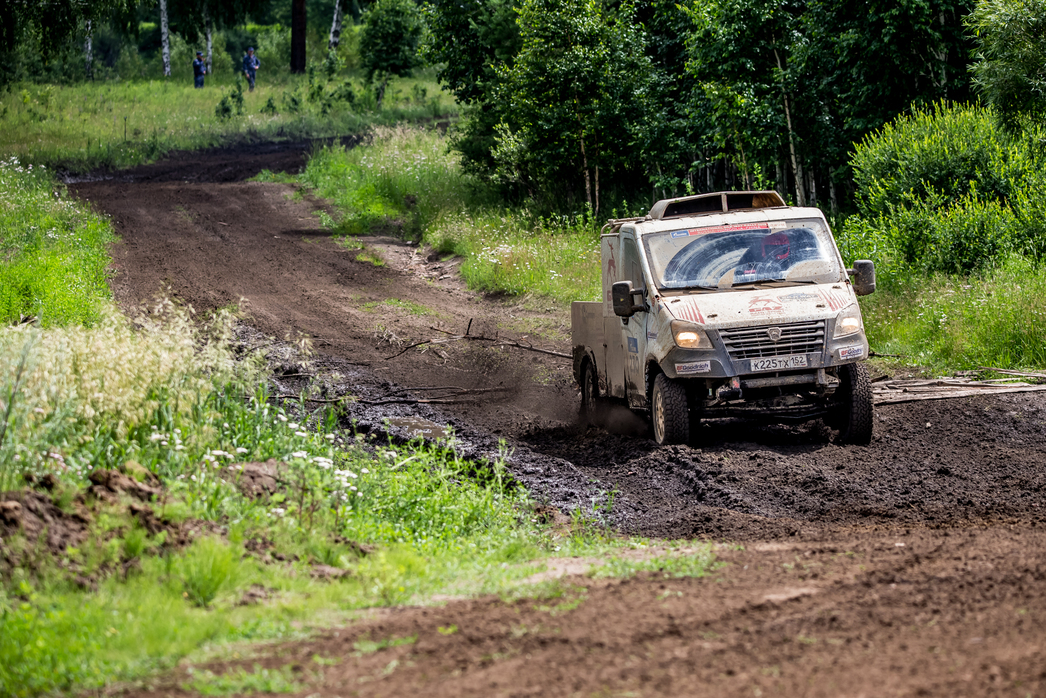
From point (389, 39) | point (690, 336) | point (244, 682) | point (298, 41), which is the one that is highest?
point (298, 41)

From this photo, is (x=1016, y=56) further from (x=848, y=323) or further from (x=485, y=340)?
(x=485, y=340)

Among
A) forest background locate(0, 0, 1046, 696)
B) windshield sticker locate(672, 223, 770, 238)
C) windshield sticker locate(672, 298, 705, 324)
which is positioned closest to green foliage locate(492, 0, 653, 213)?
forest background locate(0, 0, 1046, 696)

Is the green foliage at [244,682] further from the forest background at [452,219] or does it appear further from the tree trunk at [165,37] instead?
the tree trunk at [165,37]

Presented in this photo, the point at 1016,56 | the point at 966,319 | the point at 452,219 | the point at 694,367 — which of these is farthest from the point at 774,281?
the point at 452,219

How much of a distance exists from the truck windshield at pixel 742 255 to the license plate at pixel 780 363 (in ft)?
3.24

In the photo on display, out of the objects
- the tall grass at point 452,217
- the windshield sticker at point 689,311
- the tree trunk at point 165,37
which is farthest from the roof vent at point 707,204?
the tree trunk at point 165,37

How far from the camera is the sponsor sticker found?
9570 millimetres

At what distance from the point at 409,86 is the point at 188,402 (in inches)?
1711

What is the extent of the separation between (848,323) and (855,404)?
76 centimetres

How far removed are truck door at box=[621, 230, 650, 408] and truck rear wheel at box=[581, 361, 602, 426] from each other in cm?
115

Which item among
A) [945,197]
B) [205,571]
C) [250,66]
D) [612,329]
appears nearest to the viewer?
[205,571]

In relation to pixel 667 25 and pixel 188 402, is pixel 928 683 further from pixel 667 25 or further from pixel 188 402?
pixel 667 25

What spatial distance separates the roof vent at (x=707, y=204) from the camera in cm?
1101

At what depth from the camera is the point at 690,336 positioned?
9500mm
